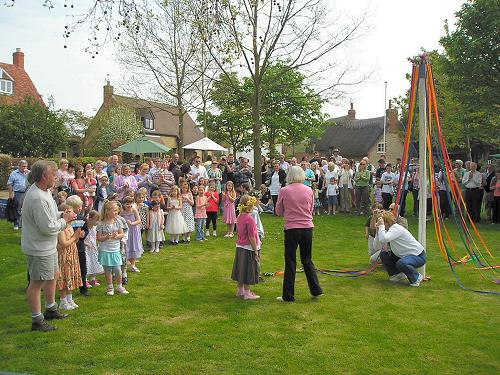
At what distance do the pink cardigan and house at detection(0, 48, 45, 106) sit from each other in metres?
33.4

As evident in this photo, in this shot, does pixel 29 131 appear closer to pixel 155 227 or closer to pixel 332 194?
pixel 332 194

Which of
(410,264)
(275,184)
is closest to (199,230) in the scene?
(275,184)

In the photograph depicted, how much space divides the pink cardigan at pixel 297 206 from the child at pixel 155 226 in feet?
14.0

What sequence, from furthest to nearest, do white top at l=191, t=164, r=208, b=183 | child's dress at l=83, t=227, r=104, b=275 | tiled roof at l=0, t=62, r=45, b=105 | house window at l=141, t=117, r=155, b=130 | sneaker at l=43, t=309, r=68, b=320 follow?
house window at l=141, t=117, r=155, b=130, tiled roof at l=0, t=62, r=45, b=105, white top at l=191, t=164, r=208, b=183, child's dress at l=83, t=227, r=104, b=275, sneaker at l=43, t=309, r=68, b=320

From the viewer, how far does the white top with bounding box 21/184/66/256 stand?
16.1ft

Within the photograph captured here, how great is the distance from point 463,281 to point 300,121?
104 ft

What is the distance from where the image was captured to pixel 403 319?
5.50 meters

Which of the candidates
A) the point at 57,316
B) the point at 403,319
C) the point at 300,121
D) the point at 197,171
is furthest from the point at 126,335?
the point at 300,121

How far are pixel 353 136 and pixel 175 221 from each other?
137 ft

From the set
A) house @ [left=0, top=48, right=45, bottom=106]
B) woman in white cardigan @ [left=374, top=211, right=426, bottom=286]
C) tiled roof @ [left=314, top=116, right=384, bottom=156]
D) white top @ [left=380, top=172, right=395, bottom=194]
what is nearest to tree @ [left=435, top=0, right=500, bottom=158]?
white top @ [left=380, top=172, right=395, bottom=194]

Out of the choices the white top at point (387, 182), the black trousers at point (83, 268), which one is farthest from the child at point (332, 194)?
the black trousers at point (83, 268)

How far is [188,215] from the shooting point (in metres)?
11.1

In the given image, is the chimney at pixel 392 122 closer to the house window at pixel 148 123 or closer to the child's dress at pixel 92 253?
the house window at pixel 148 123

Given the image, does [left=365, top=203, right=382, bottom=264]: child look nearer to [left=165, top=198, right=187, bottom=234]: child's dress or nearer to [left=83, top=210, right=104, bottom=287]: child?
[left=83, top=210, right=104, bottom=287]: child
